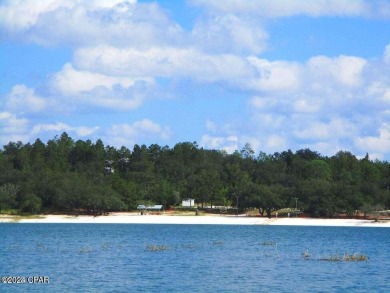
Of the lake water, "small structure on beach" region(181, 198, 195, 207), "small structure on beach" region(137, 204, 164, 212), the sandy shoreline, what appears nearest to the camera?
the lake water

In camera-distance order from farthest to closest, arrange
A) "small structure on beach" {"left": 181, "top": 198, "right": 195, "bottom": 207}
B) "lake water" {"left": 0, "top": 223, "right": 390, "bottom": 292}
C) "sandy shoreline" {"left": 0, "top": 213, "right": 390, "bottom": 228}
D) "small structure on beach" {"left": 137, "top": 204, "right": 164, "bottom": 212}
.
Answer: "small structure on beach" {"left": 181, "top": 198, "right": 195, "bottom": 207}, "small structure on beach" {"left": 137, "top": 204, "right": 164, "bottom": 212}, "sandy shoreline" {"left": 0, "top": 213, "right": 390, "bottom": 228}, "lake water" {"left": 0, "top": 223, "right": 390, "bottom": 292}

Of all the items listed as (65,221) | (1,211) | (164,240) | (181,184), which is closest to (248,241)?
(164,240)

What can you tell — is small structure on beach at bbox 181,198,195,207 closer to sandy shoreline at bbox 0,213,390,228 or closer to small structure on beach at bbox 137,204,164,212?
small structure on beach at bbox 137,204,164,212

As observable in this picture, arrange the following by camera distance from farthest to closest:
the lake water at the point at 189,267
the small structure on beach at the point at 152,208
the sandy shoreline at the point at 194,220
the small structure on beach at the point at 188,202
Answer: the small structure on beach at the point at 188,202 < the small structure on beach at the point at 152,208 < the sandy shoreline at the point at 194,220 < the lake water at the point at 189,267

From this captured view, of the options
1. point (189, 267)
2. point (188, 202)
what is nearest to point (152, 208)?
point (188, 202)

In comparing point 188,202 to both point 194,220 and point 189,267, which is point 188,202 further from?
point 189,267

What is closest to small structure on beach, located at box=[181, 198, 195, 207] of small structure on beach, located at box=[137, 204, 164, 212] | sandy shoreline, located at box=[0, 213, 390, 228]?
small structure on beach, located at box=[137, 204, 164, 212]

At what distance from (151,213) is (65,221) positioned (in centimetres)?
2121

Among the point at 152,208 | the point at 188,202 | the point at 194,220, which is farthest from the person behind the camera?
the point at 188,202

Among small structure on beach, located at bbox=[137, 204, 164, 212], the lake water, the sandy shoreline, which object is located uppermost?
small structure on beach, located at bbox=[137, 204, 164, 212]

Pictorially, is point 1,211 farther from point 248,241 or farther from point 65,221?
point 248,241

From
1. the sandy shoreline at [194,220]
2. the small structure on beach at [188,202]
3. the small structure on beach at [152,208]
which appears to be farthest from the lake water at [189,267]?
the small structure on beach at [188,202]

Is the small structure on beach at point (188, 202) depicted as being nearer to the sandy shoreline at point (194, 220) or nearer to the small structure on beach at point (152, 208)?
the small structure on beach at point (152, 208)

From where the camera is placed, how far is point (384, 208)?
15538 cm
